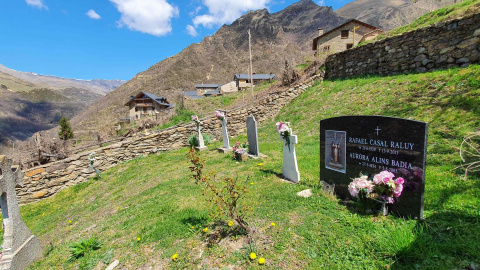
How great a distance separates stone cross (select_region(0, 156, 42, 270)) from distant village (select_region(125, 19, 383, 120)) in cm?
1308

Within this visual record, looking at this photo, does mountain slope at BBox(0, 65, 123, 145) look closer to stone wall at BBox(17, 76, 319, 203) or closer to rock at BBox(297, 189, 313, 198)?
stone wall at BBox(17, 76, 319, 203)

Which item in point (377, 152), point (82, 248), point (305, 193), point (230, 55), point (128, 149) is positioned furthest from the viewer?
point (230, 55)

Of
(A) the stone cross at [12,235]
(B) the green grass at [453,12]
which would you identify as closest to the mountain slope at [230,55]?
(B) the green grass at [453,12]

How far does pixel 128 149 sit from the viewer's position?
402 inches

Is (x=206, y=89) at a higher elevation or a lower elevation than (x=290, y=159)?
higher

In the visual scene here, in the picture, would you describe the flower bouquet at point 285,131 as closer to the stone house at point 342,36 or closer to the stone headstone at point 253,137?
the stone headstone at point 253,137

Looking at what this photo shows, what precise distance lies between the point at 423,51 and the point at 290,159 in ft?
26.2

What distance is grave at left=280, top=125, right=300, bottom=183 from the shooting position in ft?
15.4

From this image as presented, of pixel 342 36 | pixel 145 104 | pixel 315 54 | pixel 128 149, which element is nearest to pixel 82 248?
pixel 128 149

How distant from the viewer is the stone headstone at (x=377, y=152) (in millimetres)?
2697

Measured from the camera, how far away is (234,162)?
693 centimetres

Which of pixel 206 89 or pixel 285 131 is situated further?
pixel 206 89

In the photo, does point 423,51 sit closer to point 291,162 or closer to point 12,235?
point 291,162

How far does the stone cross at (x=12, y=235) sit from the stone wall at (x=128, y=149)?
5348 millimetres
